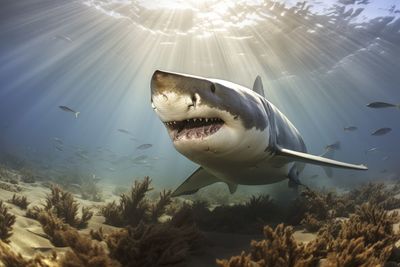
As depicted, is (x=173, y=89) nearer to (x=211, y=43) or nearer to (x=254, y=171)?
(x=254, y=171)

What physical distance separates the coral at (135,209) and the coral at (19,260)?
3.37 metres

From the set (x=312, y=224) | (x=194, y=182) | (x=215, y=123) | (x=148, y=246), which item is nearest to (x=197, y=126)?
(x=215, y=123)

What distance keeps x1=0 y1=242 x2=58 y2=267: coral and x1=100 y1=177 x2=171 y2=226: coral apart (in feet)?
11.1

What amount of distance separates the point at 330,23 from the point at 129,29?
16.8 m

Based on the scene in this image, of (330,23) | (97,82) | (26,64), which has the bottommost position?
(97,82)

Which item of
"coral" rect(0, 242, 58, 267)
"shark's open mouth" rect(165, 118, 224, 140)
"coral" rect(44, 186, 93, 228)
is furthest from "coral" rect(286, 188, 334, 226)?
"coral" rect(0, 242, 58, 267)

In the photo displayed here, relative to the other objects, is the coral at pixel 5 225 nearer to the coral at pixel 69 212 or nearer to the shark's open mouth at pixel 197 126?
the coral at pixel 69 212

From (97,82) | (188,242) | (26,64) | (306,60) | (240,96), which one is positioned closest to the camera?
(240,96)

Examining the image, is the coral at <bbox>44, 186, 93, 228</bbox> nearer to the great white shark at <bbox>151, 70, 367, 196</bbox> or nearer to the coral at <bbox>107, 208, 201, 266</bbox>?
the coral at <bbox>107, 208, 201, 266</bbox>

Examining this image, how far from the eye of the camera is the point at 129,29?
26281 mm

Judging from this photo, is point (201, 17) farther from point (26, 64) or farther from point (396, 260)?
point (26, 64)

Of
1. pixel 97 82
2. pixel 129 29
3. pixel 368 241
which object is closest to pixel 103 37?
pixel 129 29

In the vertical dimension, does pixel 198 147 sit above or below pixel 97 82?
above

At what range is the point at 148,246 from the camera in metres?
3.52
